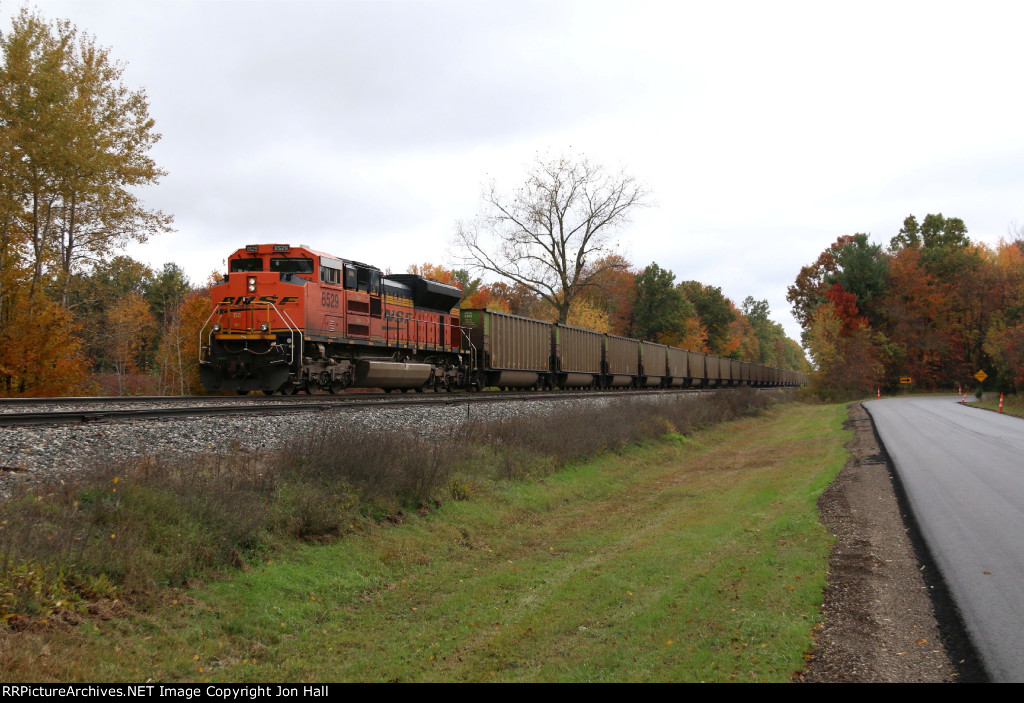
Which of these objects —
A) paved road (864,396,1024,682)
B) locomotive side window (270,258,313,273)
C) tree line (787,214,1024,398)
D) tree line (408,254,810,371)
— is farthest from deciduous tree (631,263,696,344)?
locomotive side window (270,258,313,273)

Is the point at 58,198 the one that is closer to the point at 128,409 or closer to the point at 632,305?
the point at 128,409

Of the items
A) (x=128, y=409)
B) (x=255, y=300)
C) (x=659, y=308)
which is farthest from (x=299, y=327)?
(x=659, y=308)

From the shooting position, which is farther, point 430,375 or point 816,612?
point 430,375

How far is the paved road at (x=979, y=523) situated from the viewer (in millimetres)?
5328

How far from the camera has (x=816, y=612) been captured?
6109mm

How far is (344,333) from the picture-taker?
18.2m

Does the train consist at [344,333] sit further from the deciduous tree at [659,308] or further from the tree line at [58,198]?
the deciduous tree at [659,308]

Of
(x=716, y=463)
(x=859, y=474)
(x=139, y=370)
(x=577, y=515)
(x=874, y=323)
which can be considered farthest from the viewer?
(x=874, y=323)

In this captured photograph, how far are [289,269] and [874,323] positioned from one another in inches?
2686

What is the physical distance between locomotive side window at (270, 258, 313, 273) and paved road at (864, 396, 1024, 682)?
1409 cm

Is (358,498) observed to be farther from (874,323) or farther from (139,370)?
(874,323)

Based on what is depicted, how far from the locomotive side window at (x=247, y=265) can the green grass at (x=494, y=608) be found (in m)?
9.28

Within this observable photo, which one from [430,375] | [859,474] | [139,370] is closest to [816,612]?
[859,474]

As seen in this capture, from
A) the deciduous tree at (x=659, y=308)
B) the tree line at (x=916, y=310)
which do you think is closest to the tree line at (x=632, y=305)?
the deciduous tree at (x=659, y=308)
